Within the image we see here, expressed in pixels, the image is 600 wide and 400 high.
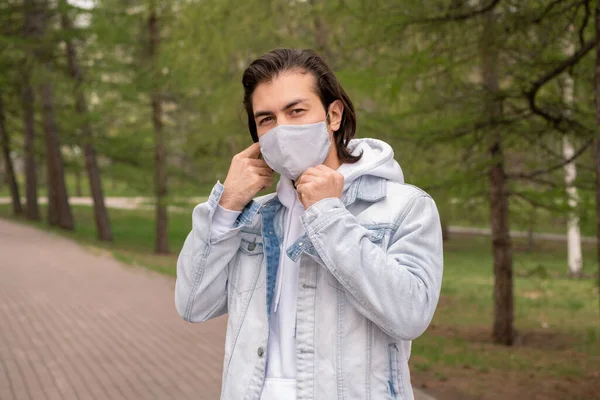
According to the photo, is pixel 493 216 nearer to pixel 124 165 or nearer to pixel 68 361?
pixel 68 361

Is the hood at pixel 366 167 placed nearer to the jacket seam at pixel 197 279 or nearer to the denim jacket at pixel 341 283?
the denim jacket at pixel 341 283

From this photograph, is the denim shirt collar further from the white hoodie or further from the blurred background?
the blurred background

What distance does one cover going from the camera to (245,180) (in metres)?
2.28

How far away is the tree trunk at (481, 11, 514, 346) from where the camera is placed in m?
8.00

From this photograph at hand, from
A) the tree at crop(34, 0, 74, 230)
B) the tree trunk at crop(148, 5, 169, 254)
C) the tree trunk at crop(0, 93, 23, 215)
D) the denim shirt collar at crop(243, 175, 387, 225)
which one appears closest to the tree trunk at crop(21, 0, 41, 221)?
the tree at crop(34, 0, 74, 230)

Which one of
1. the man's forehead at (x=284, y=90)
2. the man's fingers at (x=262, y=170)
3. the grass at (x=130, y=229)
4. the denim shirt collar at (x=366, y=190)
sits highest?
the man's forehead at (x=284, y=90)

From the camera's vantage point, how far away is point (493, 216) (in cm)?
1030

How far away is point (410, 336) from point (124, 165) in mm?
24457

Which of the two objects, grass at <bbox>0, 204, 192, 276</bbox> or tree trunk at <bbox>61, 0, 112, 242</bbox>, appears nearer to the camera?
tree trunk at <bbox>61, 0, 112, 242</bbox>

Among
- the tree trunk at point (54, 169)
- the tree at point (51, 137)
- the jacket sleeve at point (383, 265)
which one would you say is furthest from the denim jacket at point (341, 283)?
the tree trunk at point (54, 169)

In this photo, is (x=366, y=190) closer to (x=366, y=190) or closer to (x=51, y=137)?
(x=366, y=190)

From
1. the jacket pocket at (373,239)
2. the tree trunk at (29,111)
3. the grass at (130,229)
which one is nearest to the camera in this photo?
the jacket pocket at (373,239)

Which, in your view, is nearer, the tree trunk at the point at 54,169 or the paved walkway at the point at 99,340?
the paved walkway at the point at 99,340

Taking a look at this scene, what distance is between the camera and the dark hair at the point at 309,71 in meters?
2.15
